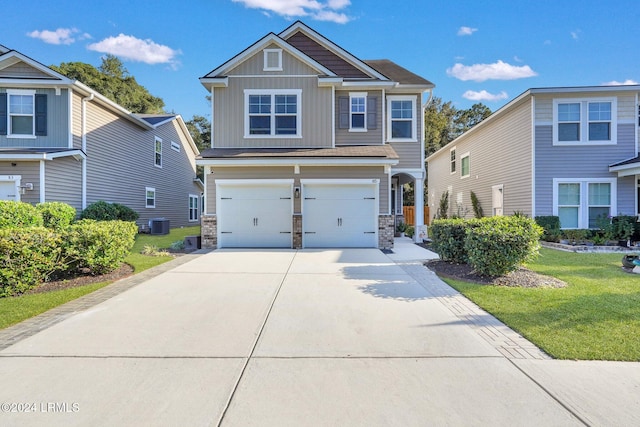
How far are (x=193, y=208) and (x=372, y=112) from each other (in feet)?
56.4

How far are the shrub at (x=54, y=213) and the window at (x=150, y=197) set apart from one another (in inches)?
257

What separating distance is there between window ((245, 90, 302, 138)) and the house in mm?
39

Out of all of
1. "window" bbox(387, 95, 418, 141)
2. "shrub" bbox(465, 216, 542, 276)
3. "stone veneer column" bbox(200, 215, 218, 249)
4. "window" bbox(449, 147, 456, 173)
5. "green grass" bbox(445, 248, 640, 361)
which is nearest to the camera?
"green grass" bbox(445, 248, 640, 361)

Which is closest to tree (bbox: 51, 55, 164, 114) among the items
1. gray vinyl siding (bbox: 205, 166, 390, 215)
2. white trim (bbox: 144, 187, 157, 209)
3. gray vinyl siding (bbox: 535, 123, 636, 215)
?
white trim (bbox: 144, 187, 157, 209)

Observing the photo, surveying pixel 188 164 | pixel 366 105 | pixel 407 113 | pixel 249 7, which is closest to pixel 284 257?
pixel 366 105

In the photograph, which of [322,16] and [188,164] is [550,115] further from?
[188,164]

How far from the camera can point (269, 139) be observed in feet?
42.1

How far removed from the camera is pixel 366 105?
13.4 m

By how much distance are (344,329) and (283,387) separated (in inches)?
58.8

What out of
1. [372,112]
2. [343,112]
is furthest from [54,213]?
[372,112]

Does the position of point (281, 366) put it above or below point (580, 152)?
below

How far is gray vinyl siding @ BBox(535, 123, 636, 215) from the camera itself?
1292cm

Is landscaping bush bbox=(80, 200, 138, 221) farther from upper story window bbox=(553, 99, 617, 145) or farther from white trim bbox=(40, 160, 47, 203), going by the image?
upper story window bbox=(553, 99, 617, 145)

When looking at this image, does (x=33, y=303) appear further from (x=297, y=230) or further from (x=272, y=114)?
(x=272, y=114)
